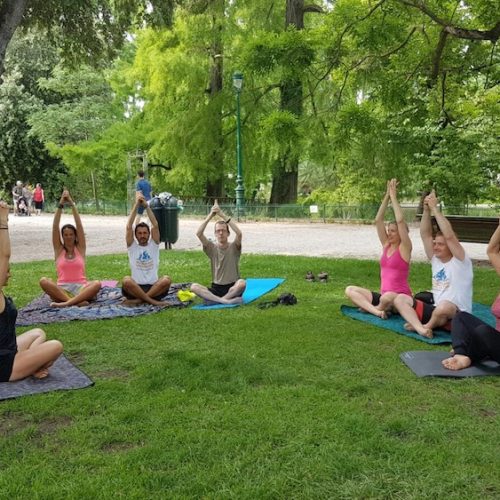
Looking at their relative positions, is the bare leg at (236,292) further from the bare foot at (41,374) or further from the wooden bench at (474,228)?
the wooden bench at (474,228)

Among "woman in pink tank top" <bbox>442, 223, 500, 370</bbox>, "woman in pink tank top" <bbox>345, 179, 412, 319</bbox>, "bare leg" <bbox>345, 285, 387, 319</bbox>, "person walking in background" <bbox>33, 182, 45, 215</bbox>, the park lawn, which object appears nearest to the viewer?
the park lawn

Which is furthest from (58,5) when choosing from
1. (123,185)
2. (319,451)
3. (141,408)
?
(123,185)

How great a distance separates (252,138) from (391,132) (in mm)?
17352

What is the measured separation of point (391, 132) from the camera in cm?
1154

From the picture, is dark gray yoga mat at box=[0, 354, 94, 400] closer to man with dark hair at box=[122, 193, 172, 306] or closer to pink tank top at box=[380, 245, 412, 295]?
man with dark hair at box=[122, 193, 172, 306]

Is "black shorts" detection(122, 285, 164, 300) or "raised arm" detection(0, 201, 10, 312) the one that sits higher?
"raised arm" detection(0, 201, 10, 312)

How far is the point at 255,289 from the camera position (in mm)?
9023

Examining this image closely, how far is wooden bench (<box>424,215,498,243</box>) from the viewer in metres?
11.6

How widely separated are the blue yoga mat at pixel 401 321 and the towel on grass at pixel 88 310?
232 cm

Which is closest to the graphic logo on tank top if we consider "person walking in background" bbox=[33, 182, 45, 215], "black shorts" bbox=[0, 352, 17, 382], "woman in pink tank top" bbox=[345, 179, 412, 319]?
"woman in pink tank top" bbox=[345, 179, 412, 319]

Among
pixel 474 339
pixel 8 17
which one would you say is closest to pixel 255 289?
pixel 474 339

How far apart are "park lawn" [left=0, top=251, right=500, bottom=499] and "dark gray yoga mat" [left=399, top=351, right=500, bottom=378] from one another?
11cm

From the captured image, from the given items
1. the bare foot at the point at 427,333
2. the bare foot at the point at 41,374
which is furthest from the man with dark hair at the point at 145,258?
the bare foot at the point at 427,333

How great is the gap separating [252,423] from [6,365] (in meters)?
2.12
